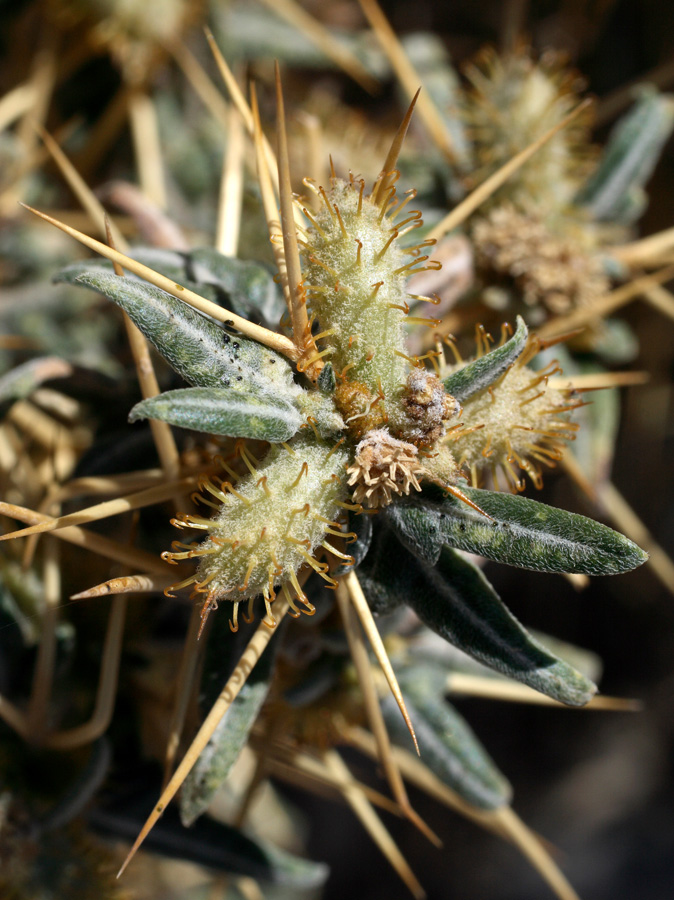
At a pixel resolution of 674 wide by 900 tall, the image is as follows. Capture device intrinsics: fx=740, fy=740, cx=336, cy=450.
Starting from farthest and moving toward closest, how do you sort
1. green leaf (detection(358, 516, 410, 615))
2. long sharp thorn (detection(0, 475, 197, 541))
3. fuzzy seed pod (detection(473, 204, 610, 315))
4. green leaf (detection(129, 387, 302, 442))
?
1. fuzzy seed pod (detection(473, 204, 610, 315))
2. green leaf (detection(358, 516, 410, 615))
3. long sharp thorn (detection(0, 475, 197, 541))
4. green leaf (detection(129, 387, 302, 442))

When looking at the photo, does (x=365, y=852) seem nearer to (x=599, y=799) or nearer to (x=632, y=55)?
(x=599, y=799)

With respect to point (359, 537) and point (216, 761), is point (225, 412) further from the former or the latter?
point (216, 761)

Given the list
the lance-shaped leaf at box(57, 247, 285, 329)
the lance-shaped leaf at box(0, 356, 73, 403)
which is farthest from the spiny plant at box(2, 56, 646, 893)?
the lance-shaped leaf at box(0, 356, 73, 403)

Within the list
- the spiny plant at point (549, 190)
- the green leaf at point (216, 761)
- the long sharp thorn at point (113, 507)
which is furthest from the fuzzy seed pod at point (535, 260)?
the green leaf at point (216, 761)

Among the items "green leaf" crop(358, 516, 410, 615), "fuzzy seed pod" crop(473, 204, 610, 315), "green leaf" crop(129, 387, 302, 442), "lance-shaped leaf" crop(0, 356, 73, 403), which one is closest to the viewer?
"green leaf" crop(129, 387, 302, 442)

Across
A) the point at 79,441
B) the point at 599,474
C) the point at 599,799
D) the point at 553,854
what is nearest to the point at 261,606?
the point at 79,441

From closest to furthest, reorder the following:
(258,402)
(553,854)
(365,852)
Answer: (258,402) → (553,854) → (365,852)

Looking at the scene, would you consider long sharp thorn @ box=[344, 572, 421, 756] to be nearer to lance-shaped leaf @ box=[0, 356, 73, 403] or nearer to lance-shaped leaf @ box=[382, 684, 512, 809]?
lance-shaped leaf @ box=[382, 684, 512, 809]

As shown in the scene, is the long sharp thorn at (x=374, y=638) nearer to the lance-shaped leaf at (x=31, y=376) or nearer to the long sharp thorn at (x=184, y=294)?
the long sharp thorn at (x=184, y=294)
